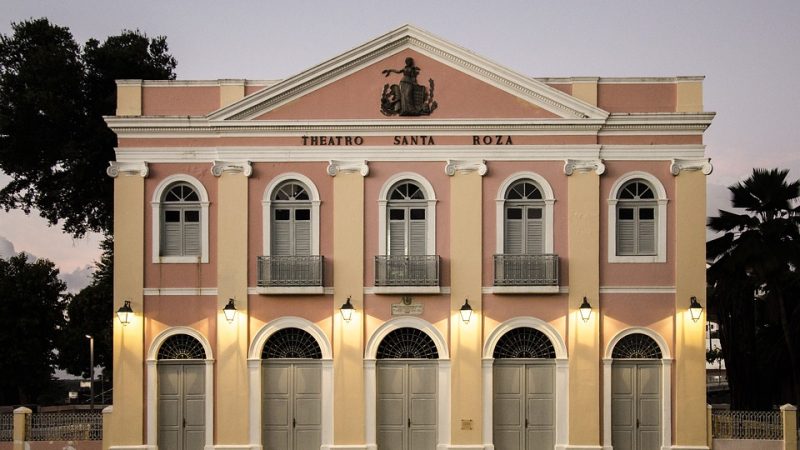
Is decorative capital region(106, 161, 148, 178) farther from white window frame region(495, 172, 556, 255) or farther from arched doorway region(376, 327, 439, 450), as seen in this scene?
white window frame region(495, 172, 556, 255)

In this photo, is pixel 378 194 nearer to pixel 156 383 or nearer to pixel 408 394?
pixel 408 394

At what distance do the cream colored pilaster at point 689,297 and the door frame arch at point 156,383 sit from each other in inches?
412

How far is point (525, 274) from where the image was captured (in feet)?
84.1

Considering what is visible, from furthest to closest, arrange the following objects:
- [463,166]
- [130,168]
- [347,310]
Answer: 1. [130,168]
2. [463,166]
3. [347,310]

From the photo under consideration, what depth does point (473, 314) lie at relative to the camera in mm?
25688

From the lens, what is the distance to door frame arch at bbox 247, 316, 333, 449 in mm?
25750

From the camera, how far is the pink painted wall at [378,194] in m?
25.9

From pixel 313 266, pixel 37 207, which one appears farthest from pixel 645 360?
pixel 37 207

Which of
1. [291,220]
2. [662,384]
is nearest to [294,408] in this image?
[291,220]

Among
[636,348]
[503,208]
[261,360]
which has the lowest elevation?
[261,360]

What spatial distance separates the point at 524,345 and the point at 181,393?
7.91 m

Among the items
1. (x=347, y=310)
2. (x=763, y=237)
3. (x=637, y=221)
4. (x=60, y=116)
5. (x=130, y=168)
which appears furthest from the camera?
(x=60, y=116)

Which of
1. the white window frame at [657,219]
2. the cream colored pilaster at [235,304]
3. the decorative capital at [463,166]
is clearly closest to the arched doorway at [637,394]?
the white window frame at [657,219]

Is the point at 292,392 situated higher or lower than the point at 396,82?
lower
